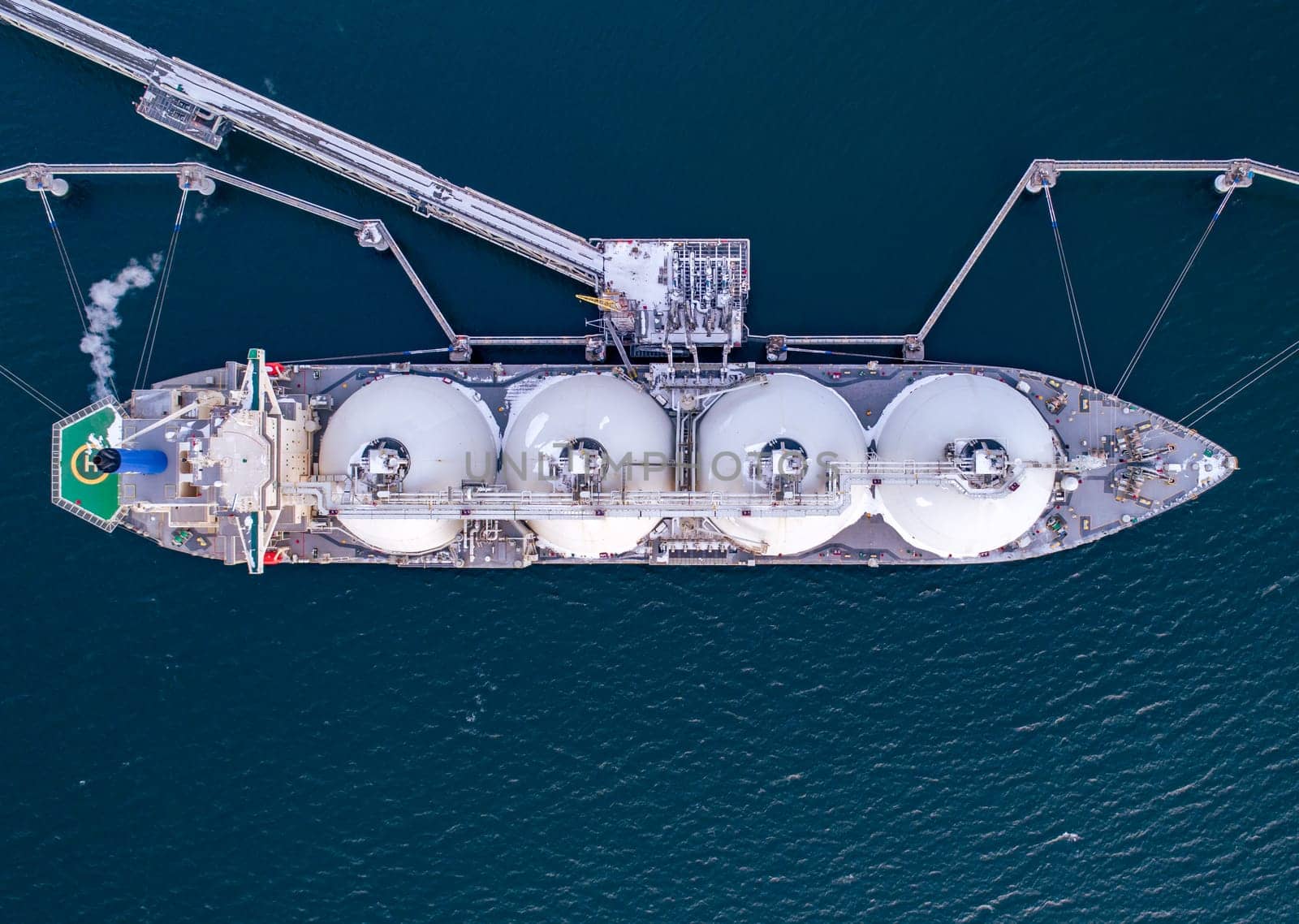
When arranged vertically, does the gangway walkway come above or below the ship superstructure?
above

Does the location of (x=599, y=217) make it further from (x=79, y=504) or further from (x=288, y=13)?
(x=79, y=504)

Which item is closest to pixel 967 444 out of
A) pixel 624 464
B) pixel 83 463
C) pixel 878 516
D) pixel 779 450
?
pixel 878 516

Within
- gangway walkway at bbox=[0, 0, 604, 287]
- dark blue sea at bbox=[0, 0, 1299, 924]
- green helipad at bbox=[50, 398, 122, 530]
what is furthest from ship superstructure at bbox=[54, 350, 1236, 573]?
gangway walkway at bbox=[0, 0, 604, 287]

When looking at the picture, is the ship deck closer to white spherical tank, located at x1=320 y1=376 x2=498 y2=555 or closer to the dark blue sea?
the dark blue sea

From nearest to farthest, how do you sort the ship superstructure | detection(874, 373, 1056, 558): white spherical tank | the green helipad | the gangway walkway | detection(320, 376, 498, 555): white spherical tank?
the ship superstructure < detection(874, 373, 1056, 558): white spherical tank < the green helipad < detection(320, 376, 498, 555): white spherical tank < the gangway walkway

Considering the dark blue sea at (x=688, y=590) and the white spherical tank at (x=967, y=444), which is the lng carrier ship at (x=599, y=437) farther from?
the dark blue sea at (x=688, y=590)

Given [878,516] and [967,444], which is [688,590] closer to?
[878,516]

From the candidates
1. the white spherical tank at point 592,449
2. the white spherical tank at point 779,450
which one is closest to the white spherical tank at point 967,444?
the white spherical tank at point 779,450

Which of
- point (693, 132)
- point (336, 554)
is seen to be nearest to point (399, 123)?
point (693, 132)
